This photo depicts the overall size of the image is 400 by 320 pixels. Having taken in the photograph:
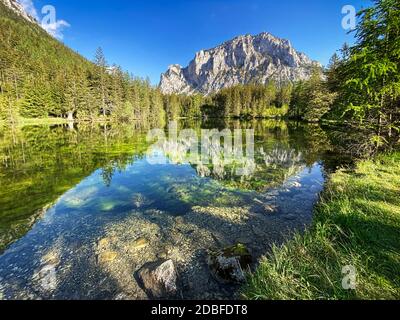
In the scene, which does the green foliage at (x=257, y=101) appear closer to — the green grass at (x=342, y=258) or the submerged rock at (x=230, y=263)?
the green grass at (x=342, y=258)

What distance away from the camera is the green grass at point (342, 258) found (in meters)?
4.19

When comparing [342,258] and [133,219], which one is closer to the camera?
[342,258]

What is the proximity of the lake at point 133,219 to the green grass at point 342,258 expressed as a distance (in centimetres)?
125

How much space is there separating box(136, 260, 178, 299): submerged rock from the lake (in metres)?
0.20

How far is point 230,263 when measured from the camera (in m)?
6.06

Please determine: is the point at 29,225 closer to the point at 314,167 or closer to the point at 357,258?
the point at 357,258

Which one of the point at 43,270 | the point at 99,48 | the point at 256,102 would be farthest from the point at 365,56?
the point at 256,102

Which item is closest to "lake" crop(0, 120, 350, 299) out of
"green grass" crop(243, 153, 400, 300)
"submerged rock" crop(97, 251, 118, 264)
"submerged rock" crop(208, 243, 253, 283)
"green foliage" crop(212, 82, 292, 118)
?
"submerged rock" crop(97, 251, 118, 264)

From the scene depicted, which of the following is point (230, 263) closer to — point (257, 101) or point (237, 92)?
point (257, 101)

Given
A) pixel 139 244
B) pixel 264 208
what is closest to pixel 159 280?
pixel 139 244

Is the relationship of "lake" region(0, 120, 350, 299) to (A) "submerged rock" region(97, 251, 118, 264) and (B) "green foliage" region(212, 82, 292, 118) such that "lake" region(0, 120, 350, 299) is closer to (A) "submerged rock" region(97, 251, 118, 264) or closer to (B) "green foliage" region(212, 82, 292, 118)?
(A) "submerged rock" region(97, 251, 118, 264)

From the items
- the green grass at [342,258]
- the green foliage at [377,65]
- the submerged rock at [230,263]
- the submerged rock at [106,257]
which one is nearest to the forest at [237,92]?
the green foliage at [377,65]

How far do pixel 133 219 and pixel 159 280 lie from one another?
4291 millimetres

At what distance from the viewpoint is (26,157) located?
797 inches
